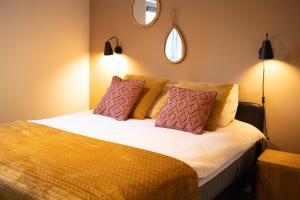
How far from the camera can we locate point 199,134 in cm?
235

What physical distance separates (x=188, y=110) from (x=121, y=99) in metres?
0.73

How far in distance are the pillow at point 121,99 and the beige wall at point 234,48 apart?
0.57 m

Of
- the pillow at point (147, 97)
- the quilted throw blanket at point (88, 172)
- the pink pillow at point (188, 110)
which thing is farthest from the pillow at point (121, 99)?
the quilted throw blanket at point (88, 172)

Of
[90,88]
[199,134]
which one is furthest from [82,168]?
[90,88]

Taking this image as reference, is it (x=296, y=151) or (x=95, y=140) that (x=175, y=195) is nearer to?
(x=95, y=140)

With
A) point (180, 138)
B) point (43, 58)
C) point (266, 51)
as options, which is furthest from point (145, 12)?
point (180, 138)

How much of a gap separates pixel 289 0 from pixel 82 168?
2.19 m

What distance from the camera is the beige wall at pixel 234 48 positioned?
102 inches

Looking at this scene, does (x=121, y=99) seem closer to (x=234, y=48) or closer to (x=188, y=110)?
(x=188, y=110)

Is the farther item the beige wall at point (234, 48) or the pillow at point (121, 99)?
the pillow at point (121, 99)

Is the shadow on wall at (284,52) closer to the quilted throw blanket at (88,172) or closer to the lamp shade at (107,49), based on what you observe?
the quilted throw blanket at (88,172)

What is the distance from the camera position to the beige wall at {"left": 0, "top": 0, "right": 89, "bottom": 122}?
3.22 metres

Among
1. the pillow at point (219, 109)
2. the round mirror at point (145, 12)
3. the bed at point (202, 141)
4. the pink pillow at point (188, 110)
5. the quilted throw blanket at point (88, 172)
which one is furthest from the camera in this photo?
the round mirror at point (145, 12)

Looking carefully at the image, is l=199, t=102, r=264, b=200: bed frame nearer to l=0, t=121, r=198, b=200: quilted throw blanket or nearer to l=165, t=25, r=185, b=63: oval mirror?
l=0, t=121, r=198, b=200: quilted throw blanket
